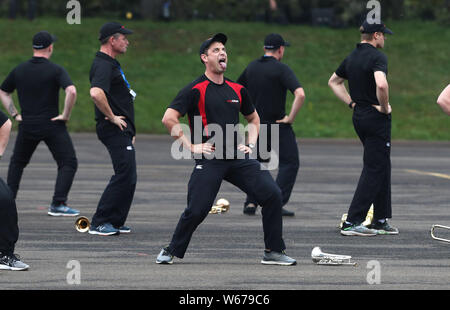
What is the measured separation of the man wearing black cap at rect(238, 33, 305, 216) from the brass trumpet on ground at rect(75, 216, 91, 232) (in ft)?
7.91

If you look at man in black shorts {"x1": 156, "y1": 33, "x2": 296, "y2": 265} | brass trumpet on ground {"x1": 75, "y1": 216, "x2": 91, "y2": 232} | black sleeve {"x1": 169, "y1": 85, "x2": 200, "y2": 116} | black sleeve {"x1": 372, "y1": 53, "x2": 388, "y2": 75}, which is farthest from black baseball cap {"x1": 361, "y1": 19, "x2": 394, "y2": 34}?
brass trumpet on ground {"x1": 75, "y1": 216, "x2": 91, "y2": 232}

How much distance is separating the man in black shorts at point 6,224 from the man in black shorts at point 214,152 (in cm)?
127

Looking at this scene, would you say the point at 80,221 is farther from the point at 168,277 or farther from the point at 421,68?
the point at 421,68

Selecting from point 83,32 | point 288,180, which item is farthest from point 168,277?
point 83,32

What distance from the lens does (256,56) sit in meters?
35.5

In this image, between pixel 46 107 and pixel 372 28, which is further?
pixel 46 107

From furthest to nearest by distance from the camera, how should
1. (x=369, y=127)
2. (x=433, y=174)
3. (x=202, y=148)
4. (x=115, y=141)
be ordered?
1. (x=433, y=174)
2. (x=369, y=127)
3. (x=115, y=141)
4. (x=202, y=148)

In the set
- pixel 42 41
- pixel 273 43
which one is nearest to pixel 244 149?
pixel 273 43

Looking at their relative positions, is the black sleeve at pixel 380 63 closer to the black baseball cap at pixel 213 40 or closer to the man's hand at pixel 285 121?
the man's hand at pixel 285 121

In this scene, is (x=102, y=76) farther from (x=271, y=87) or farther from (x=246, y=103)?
(x=271, y=87)

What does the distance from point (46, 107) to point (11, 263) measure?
4144 mm

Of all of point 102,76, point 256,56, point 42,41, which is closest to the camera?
point 102,76

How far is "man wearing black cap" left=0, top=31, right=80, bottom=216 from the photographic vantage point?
39.5ft

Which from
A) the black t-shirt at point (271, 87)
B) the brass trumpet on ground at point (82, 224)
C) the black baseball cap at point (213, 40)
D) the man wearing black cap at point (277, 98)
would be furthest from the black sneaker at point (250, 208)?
the black baseball cap at point (213, 40)
